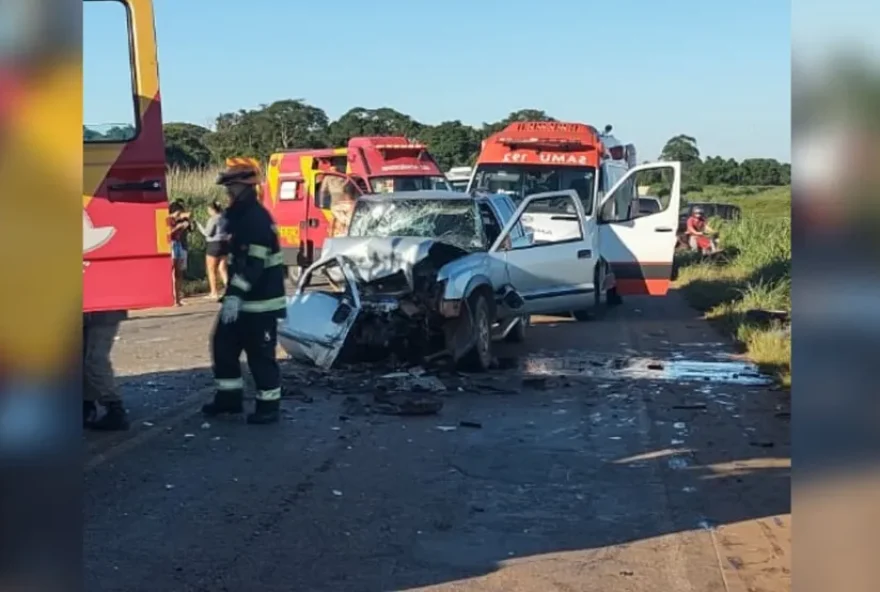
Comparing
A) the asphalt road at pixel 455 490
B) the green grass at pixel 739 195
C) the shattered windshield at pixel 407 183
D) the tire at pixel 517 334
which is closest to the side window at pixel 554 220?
the tire at pixel 517 334

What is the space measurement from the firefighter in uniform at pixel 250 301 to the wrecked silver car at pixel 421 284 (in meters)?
2.01

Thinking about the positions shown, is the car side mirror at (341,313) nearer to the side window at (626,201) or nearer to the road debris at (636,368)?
the road debris at (636,368)

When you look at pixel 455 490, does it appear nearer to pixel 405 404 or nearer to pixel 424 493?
pixel 424 493

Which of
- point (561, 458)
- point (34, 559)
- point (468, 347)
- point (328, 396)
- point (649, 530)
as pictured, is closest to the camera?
point (34, 559)

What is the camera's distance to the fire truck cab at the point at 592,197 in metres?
14.5

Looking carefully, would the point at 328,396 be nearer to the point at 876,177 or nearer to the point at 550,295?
the point at 550,295

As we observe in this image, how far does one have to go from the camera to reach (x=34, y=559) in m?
2.60

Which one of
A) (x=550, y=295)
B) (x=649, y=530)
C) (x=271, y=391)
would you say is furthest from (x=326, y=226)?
(x=649, y=530)

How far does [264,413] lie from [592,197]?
1126 centimetres

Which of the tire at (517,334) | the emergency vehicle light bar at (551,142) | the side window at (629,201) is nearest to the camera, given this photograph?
the tire at (517,334)

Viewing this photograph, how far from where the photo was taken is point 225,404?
895cm

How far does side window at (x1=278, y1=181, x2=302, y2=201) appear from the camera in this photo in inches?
859

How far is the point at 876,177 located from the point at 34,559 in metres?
1.96

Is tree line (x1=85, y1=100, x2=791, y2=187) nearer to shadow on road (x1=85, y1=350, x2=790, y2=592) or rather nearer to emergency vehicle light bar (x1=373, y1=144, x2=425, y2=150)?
emergency vehicle light bar (x1=373, y1=144, x2=425, y2=150)
